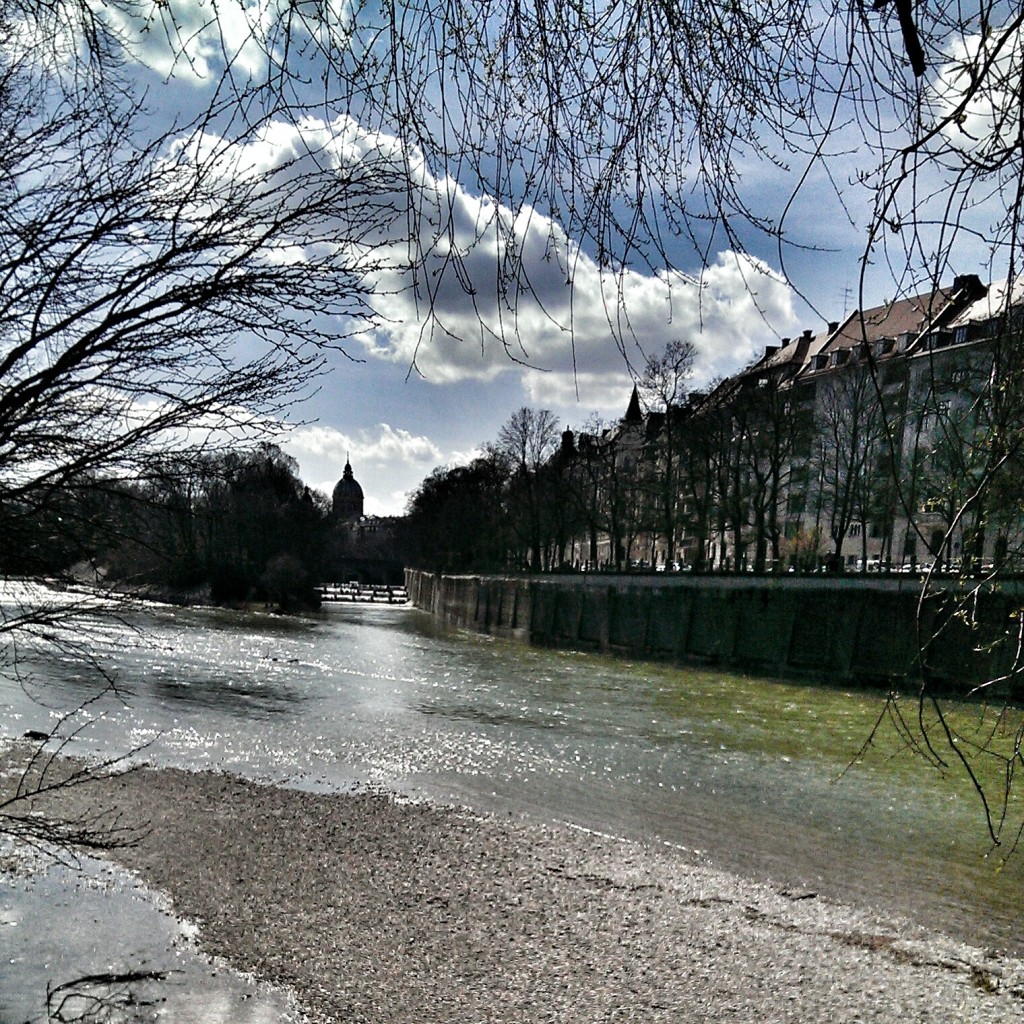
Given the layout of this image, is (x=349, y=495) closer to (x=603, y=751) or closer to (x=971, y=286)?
(x=603, y=751)

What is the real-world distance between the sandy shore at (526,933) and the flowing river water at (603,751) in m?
1.23

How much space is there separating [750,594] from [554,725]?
21861 mm

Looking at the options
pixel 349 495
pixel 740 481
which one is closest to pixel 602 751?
pixel 740 481

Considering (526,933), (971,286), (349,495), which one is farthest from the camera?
(349,495)

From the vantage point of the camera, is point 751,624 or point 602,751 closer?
point 602,751

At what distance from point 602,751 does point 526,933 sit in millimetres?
10902

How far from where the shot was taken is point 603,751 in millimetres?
21562

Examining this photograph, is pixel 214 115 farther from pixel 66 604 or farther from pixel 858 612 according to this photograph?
pixel 858 612

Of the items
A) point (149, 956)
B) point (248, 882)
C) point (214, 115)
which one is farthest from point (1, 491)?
point (248, 882)

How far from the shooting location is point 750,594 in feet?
147

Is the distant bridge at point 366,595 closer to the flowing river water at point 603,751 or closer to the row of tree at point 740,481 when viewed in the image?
the row of tree at point 740,481

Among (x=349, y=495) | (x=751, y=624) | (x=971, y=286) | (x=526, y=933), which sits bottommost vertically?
(x=526, y=933)

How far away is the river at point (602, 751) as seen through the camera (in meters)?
13.6

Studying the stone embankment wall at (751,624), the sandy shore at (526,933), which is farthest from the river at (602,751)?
the stone embankment wall at (751,624)
